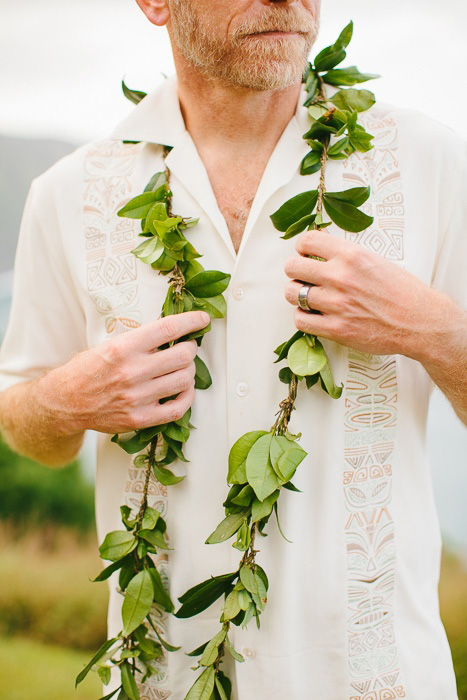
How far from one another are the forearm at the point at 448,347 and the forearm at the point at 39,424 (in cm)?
60

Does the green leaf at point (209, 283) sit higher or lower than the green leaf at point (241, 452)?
higher

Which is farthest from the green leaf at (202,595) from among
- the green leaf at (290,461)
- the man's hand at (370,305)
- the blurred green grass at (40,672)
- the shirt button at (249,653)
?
the blurred green grass at (40,672)

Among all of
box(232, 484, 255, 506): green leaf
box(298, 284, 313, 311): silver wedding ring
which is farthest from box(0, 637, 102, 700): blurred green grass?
box(298, 284, 313, 311): silver wedding ring

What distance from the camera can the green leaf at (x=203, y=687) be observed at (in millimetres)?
1015

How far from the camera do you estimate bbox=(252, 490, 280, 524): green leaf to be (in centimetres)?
97

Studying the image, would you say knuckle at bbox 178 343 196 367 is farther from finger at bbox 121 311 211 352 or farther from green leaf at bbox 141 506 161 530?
green leaf at bbox 141 506 161 530

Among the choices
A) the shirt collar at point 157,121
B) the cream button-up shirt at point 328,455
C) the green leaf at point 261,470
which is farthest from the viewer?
the shirt collar at point 157,121

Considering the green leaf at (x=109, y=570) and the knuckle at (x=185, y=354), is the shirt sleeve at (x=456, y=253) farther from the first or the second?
the green leaf at (x=109, y=570)

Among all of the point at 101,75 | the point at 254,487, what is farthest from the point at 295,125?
the point at 101,75

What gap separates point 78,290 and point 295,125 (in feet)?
1.59

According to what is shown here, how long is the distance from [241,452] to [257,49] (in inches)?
25.2

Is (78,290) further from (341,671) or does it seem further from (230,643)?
(341,671)

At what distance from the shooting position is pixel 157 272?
1.13 meters

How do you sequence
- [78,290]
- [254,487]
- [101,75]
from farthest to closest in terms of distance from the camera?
[101,75] → [78,290] → [254,487]
